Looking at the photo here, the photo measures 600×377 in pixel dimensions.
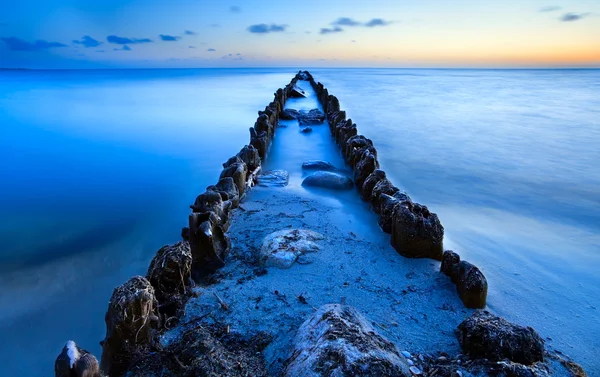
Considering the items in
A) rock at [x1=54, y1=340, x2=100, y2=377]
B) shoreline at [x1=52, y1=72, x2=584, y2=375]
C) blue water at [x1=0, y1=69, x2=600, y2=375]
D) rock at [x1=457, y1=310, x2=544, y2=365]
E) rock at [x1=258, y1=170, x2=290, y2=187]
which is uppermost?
rock at [x1=54, y1=340, x2=100, y2=377]

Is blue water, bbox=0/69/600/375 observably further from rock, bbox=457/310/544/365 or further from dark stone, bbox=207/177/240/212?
dark stone, bbox=207/177/240/212

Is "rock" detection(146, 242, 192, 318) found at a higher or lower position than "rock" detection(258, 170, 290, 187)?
higher

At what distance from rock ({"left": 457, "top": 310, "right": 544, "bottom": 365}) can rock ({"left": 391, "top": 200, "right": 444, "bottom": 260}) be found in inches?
48.1

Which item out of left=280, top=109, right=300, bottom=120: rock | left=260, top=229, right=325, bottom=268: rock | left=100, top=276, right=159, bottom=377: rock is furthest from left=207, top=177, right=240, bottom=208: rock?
left=280, top=109, right=300, bottom=120: rock

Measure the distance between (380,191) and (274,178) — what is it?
6.67 feet

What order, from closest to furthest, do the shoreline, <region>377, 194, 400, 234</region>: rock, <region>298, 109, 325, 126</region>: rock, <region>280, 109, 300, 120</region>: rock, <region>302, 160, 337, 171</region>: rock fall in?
the shoreline, <region>377, 194, 400, 234</region>: rock, <region>302, 160, 337, 171</region>: rock, <region>298, 109, 325, 126</region>: rock, <region>280, 109, 300, 120</region>: rock

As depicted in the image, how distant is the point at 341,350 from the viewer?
6.97ft

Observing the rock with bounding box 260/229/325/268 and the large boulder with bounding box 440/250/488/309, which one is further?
the rock with bounding box 260/229/325/268

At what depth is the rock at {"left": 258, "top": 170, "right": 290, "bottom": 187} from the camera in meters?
6.00

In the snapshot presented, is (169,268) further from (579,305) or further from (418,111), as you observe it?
(418,111)

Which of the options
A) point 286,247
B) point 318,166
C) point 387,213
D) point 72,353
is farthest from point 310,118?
point 72,353

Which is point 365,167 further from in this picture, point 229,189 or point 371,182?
point 229,189

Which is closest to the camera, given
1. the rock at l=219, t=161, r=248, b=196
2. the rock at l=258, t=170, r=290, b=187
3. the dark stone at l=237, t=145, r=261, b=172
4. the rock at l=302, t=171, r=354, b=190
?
the rock at l=219, t=161, r=248, b=196

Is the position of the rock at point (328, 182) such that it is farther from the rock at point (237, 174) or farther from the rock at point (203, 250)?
the rock at point (203, 250)
